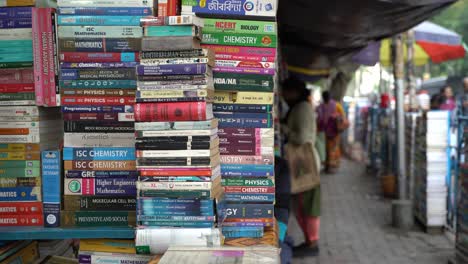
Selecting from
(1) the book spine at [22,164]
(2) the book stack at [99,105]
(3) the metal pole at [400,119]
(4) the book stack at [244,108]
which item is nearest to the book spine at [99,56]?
(2) the book stack at [99,105]

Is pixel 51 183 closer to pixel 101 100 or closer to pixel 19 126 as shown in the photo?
pixel 19 126

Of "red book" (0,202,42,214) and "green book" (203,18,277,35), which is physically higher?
"green book" (203,18,277,35)

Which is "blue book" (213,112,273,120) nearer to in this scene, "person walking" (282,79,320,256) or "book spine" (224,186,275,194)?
"book spine" (224,186,275,194)

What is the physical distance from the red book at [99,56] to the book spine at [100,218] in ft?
2.67

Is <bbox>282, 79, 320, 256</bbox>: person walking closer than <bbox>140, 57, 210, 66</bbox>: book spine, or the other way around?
<bbox>140, 57, 210, 66</bbox>: book spine

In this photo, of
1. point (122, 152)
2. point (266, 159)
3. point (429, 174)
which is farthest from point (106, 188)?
point (429, 174)

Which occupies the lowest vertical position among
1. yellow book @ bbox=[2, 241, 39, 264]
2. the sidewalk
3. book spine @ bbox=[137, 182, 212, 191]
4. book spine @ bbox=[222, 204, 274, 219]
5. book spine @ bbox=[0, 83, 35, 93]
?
the sidewalk

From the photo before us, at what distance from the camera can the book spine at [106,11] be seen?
9.18 ft

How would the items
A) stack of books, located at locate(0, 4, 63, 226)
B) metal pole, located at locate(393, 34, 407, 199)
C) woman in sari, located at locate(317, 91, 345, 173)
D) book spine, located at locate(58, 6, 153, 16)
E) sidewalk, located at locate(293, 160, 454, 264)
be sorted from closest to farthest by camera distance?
book spine, located at locate(58, 6, 153, 16)
stack of books, located at locate(0, 4, 63, 226)
sidewalk, located at locate(293, 160, 454, 264)
metal pole, located at locate(393, 34, 407, 199)
woman in sari, located at locate(317, 91, 345, 173)

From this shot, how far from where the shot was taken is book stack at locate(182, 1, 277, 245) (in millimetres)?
2834

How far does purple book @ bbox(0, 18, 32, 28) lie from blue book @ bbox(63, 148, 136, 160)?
0.72 meters

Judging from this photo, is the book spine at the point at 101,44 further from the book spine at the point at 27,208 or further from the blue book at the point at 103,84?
the book spine at the point at 27,208

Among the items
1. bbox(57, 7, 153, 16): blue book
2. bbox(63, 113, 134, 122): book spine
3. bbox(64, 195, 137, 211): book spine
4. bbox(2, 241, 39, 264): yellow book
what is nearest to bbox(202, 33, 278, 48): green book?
bbox(57, 7, 153, 16): blue book

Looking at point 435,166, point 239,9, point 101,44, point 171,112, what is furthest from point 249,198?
point 435,166
